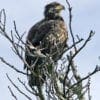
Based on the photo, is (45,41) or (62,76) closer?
(62,76)

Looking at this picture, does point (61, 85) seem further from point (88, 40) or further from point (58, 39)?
point (58, 39)

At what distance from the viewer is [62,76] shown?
26.2 feet

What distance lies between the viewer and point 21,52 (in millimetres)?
7918

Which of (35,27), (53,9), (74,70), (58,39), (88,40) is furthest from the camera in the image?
(53,9)

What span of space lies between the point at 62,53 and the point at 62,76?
40 cm

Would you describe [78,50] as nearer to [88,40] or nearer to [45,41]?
[88,40]

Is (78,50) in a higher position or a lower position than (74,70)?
higher

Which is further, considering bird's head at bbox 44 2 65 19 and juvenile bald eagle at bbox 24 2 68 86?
bird's head at bbox 44 2 65 19

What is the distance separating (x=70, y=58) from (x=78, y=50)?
6.0 inches

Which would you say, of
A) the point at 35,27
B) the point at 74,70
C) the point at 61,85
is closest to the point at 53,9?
the point at 35,27

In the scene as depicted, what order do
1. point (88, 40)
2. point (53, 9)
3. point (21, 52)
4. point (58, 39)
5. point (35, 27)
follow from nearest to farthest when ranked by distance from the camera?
point (88, 40) → point (21, 52) → point (58, 39) → point (35, 27) → point (53, 9)

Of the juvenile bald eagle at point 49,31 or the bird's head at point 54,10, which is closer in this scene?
the juvenile bald eagle at point 49,31

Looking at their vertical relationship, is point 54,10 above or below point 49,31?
above

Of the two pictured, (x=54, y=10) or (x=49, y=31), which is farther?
(x=54, y=10)
